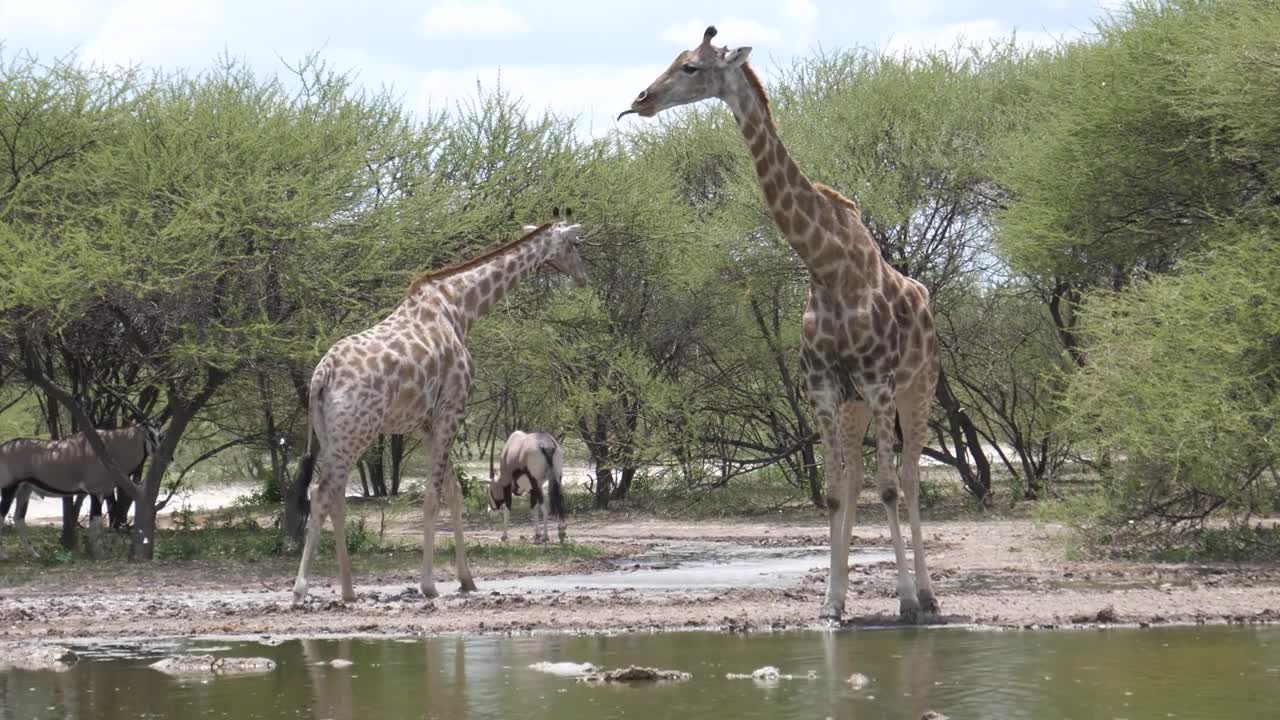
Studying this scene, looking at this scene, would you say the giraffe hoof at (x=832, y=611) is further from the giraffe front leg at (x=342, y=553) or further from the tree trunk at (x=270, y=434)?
the tree trunk at (x=270, y=434)

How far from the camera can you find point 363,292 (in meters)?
18.9

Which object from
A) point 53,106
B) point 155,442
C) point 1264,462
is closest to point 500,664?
point 1264,462

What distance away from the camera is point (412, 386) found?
13.6 metres

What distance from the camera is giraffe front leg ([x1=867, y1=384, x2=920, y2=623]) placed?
428 inches

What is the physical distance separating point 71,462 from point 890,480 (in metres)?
11.4

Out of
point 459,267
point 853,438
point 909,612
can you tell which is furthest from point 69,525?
point 909,612

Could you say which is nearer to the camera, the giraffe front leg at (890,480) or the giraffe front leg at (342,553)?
the giraffe front leg at (890,480)

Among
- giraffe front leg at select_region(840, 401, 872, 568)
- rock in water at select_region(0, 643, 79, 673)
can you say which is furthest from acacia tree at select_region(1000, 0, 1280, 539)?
rock in water at select_region(0, 643, 79, 673)

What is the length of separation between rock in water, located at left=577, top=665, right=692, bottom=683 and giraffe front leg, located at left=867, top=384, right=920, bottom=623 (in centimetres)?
267

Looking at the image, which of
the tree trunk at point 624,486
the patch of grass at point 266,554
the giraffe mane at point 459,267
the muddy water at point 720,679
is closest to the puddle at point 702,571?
the patch of grass at point 266,554

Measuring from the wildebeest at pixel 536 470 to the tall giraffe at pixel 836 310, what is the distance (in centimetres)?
920

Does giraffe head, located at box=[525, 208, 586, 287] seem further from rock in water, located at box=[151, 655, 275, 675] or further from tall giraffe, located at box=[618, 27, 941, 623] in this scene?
rock in water, located at box=[151, 655, 275, 675]

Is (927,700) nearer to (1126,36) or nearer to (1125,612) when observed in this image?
(1125,612)

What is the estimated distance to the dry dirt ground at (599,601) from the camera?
1105 cm
